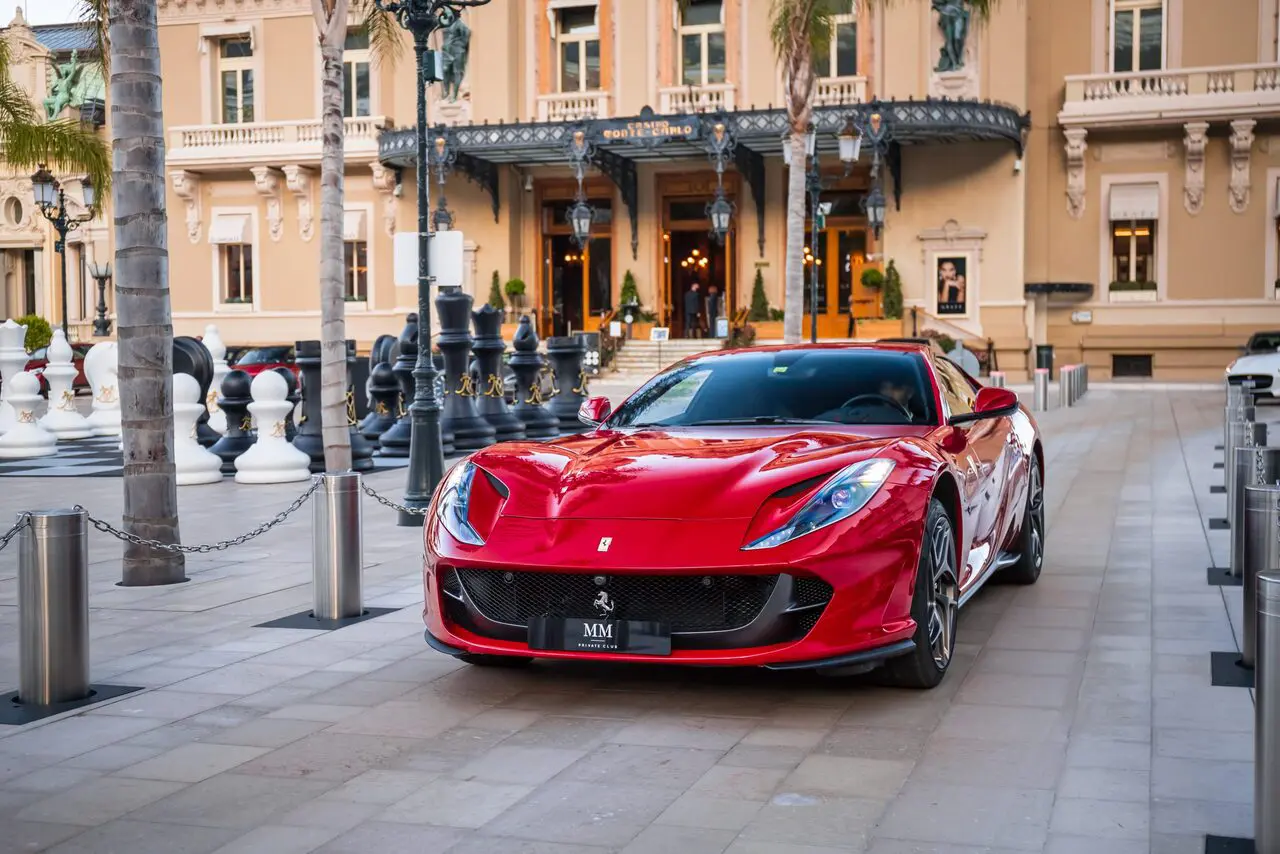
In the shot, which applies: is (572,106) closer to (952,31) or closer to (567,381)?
(952,31)

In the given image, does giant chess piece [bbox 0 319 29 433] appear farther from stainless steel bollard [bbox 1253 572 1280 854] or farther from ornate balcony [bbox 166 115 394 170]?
ornate balcony [bbox 166 115 394 170]

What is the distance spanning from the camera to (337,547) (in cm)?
757

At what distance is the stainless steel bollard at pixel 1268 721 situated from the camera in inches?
151

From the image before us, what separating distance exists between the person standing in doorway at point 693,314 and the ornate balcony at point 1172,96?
11.0 metres

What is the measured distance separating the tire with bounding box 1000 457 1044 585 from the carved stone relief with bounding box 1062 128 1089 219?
31566 mm

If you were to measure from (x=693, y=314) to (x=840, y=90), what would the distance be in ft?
24.1

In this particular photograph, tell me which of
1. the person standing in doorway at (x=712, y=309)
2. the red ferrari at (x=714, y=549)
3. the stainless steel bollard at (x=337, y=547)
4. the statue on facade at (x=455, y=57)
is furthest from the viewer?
the statue on facade at (x=455, y=57)

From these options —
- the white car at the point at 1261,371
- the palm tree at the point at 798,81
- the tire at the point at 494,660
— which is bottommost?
the tire at the point at 494,660

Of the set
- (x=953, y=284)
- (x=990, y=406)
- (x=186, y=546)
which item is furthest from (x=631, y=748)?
(x=953, y=284)

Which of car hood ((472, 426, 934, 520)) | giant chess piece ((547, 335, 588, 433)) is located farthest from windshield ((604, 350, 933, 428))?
giant chess piece ((547, 335, 588, 433))

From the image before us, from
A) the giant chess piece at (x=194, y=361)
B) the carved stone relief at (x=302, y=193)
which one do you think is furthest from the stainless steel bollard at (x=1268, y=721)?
the carved stone relief at (x=302, y=193)

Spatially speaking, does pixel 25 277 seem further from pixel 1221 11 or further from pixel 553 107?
pixel 1221 11

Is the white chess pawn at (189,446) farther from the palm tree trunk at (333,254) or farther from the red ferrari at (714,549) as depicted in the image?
the red ferrari at (714,549)

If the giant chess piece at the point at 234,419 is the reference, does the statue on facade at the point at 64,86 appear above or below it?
above
